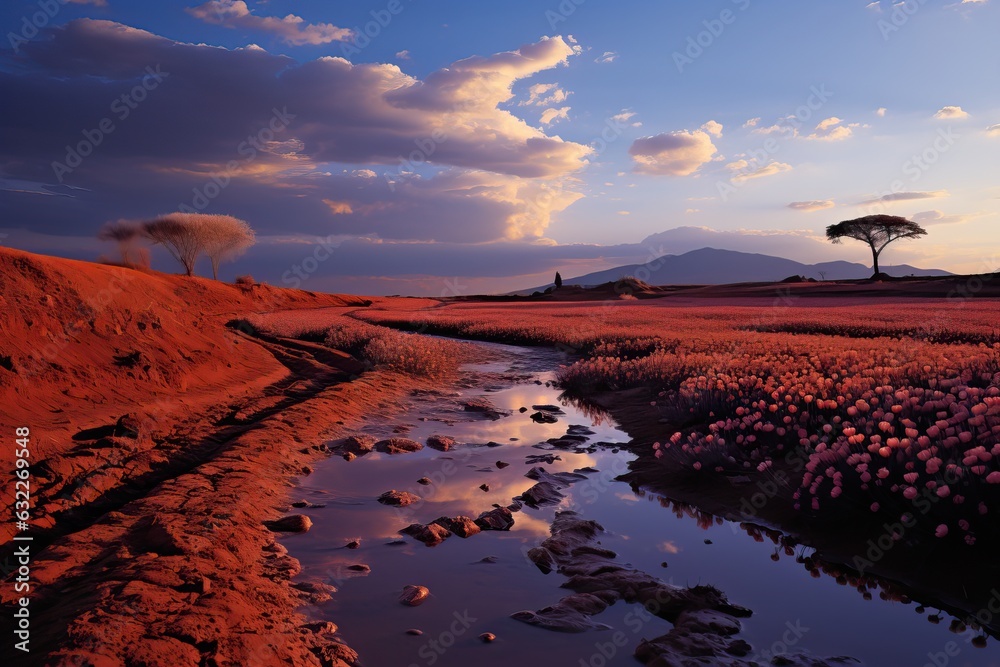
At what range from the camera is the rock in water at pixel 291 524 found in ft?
15.8

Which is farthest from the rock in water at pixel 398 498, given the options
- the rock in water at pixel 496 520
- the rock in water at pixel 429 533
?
the rock in water at pixel 496 520

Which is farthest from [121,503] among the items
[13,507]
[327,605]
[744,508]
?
[744,508]

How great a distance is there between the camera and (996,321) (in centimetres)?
1933

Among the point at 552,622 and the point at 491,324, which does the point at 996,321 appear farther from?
the point at 552,622

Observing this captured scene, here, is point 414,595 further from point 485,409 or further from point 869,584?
point 485,409

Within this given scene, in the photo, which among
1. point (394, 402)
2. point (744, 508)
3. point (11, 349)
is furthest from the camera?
point (394, 402)

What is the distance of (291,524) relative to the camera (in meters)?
4.84

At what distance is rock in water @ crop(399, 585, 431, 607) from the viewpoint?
3.71 m

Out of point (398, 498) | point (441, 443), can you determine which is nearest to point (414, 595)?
point (398, 498)

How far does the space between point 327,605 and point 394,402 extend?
7.22 m

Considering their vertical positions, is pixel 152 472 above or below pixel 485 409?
above

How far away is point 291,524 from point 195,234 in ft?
217

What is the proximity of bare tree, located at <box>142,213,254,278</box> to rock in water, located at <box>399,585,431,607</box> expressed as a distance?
6696 centimetres

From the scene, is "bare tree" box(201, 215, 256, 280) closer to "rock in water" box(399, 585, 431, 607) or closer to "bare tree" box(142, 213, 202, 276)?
"bare tree" box(142, 213, 202, 276)
